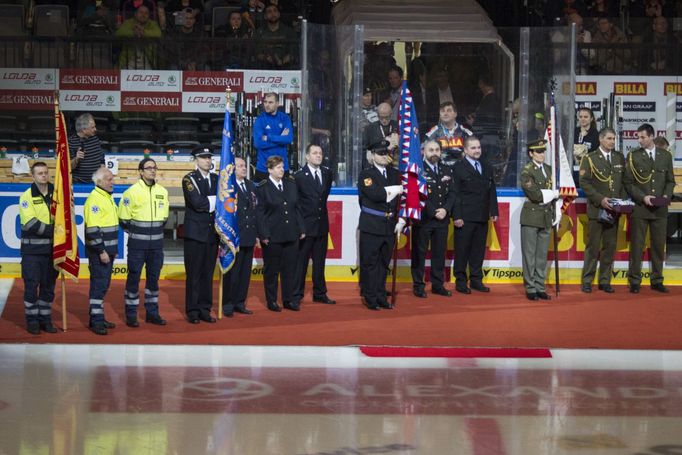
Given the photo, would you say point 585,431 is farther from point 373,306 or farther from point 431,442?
point 373,306

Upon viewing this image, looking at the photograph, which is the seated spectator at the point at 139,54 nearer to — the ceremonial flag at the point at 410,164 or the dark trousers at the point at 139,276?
the ceremonial flag at the point at 410,164

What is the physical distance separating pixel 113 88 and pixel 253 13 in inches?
115

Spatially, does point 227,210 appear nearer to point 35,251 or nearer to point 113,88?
point 35,251

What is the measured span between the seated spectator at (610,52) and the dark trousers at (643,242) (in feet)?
12.1

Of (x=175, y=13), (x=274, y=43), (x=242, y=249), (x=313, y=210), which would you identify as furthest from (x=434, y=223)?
(x=175, y=13)

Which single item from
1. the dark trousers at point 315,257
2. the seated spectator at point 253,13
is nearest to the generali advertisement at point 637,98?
the seated spectator at point 253,13

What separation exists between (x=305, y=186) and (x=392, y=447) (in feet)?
22.3

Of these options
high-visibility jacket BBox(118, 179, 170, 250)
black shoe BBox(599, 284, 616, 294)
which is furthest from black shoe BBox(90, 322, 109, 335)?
black shoe BBox(599, 284, 616, 294)

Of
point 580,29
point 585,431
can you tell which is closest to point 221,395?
point 585,431

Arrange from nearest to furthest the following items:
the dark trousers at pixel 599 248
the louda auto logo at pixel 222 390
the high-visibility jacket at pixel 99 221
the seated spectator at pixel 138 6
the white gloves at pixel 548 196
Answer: the louda auto logo at pixel 222 390
the high-visibility jacket at pixel 99 221
the white gloves at pixel 548 196
the dark trousers at pixel 599 248
the seated spectator at pixel 138 6

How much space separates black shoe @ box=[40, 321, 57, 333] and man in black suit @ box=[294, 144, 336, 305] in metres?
3.17

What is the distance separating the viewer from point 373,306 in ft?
50.7

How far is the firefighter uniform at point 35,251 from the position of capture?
43.8 feet

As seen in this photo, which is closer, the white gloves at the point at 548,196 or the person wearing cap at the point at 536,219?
the white gloves at the point at 548,196
